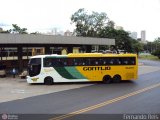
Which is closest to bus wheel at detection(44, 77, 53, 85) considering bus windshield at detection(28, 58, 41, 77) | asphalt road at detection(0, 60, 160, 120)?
bus windshield at detection(28, 58, 41, 77)

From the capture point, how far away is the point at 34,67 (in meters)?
32.8

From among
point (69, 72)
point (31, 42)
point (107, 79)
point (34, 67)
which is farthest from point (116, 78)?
point (31, 42)

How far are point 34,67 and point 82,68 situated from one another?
423 centimetres

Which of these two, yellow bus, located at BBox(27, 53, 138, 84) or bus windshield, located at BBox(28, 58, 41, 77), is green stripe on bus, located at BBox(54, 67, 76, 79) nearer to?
yellow bus, located at BBox(27, 53, 138, 84)

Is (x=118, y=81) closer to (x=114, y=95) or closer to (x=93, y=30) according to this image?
(x=114, y=95)

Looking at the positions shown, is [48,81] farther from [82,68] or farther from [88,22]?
[88,22]

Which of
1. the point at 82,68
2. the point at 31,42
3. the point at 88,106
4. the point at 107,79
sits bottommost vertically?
the point at 88,106

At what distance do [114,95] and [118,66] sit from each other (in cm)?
954

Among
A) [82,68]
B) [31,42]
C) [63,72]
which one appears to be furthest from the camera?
[31,42]

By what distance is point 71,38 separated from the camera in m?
43.8

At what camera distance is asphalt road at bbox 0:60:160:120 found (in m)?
16.7

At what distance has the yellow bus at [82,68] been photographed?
32.9 metres

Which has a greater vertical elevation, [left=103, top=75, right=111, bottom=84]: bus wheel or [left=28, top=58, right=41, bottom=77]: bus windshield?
[left=28, top=58, right=41, bottom=77]: bus windshield

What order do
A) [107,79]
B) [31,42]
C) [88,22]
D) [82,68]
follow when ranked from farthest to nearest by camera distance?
[88,22] < [31,42] < [107,79] < [82,68]
